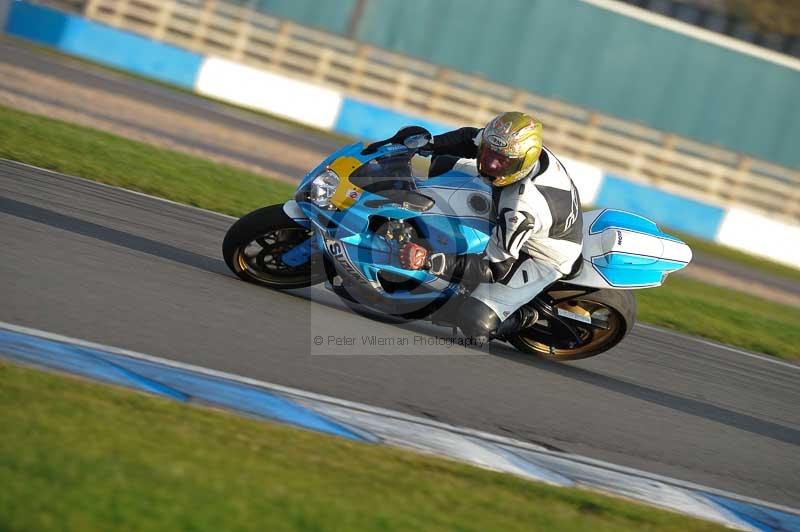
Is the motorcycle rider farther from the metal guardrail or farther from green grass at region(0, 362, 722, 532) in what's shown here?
the metal guardrail

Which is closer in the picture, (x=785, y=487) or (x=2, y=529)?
(x=2, y=529)

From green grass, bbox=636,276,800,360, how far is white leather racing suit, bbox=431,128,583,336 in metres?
3.77

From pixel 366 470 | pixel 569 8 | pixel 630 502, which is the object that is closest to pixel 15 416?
pixel 366 470

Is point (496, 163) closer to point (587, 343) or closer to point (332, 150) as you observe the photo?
point (587, 343)

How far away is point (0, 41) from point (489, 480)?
1986 cm

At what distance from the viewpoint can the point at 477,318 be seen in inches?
266

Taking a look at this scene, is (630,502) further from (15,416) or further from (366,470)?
(15,416)

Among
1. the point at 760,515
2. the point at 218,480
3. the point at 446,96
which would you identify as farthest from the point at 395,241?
the point at 446,96

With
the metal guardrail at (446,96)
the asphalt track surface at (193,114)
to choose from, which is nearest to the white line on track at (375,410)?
the asphalt track surface at (193,114)

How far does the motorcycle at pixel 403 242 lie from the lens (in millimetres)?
6590

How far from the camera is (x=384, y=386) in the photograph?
19.6 ft

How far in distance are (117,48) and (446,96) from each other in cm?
743

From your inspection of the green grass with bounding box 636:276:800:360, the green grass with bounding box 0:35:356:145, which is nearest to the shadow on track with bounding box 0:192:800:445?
the green grass with bounding box 636:276:800:360

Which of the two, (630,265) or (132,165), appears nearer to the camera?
(630,265)
